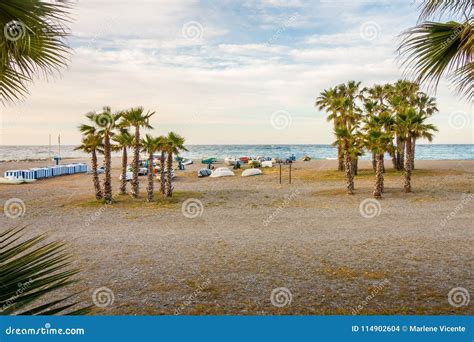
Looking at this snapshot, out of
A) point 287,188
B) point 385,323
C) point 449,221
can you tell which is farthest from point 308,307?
point 287,188

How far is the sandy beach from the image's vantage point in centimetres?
905

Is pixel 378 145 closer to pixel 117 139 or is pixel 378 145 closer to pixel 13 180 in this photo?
pixel 117 139

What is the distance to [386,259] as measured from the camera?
494 inches

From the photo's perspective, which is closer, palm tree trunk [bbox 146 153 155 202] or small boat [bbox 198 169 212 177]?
palm tree trunk [bbox 146 153 155 202]

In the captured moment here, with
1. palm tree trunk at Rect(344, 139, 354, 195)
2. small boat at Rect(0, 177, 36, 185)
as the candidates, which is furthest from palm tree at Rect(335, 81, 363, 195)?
small boat at Rect(0, 177, 36, 185)

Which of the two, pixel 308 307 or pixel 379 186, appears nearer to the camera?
pixel 308 307

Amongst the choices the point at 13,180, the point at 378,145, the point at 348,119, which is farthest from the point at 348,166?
the point at 13,180

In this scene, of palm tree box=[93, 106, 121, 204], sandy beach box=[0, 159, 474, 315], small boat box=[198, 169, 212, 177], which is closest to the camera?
sandy beach box=[0, 159, 474, 315]

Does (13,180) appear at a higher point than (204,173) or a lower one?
lower

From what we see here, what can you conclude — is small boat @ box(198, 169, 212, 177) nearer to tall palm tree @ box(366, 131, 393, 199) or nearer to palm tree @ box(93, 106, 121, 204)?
palm tree @ box(93, 106, 121, 204)

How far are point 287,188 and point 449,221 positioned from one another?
16.0 metres

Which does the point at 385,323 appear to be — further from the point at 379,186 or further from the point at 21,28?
the point at 379,186

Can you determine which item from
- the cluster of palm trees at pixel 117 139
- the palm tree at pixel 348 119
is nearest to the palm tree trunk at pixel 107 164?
the cluster of palm trees at pixel 117 139

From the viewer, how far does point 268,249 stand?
14172 mm
